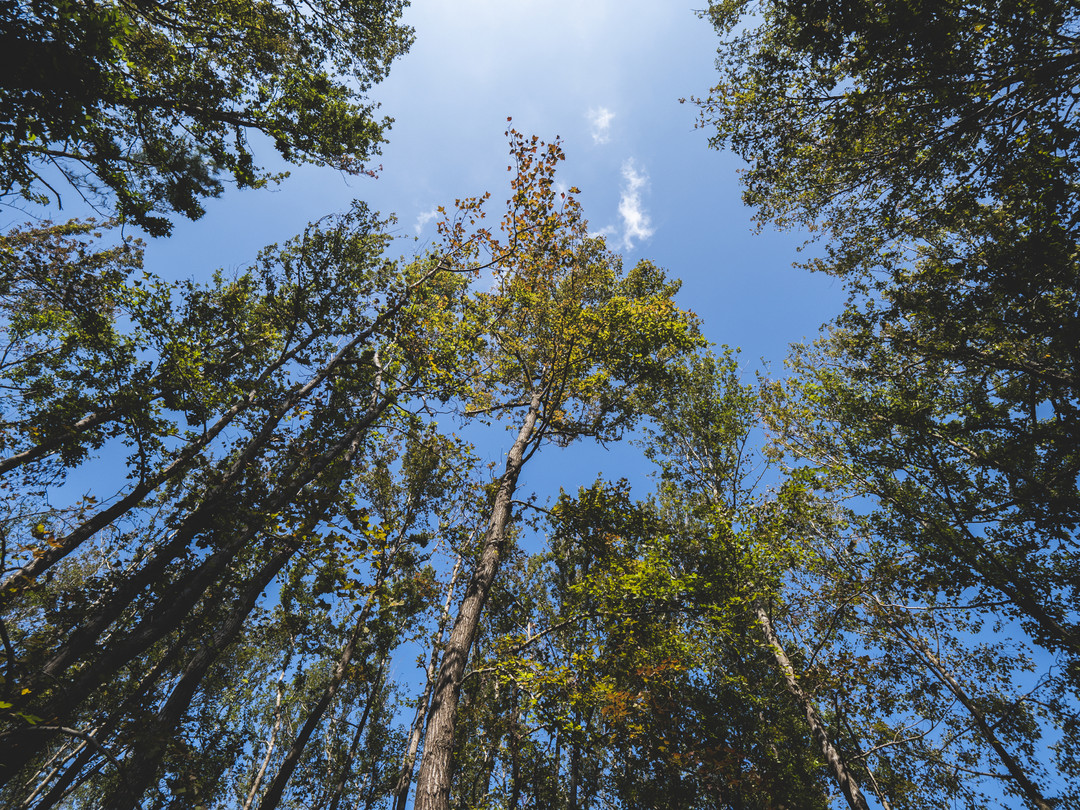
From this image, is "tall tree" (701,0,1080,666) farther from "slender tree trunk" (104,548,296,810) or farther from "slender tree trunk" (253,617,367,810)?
"slender tree trunk" (253,617,367,810)

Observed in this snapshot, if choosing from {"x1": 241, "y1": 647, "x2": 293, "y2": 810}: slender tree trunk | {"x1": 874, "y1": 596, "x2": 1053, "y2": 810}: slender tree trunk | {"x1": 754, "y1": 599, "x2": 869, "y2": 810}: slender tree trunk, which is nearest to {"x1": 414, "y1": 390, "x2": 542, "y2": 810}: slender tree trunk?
{"x1": 754, "y1": 599, "x2": 869, "y2": 810}: slender tree trunk

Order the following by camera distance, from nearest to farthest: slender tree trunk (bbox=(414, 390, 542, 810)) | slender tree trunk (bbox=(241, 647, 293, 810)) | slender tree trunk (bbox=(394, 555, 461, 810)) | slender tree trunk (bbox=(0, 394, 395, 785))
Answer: slender tree trunk (bbox=(0, 394, 395, 785))
slender tree trunk (bbox=(414, 390, 542, 810))
slender tree trunk (bbox=(394, 555, 461, 810))
slender tree trunk (bbox=(241, 647, 293, 810))

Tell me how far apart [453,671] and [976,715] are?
13954mm

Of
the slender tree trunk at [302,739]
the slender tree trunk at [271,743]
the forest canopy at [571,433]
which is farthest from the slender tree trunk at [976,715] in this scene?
the slender tree trunk at [271,743]

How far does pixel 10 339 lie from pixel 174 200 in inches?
351

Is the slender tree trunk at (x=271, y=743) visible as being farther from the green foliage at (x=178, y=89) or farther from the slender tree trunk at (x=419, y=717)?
the green foliage at (x=178, y=89)

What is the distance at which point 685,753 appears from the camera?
857cm

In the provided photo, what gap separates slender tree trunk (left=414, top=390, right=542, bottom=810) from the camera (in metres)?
4.37

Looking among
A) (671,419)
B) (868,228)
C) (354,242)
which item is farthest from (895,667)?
(354,242)

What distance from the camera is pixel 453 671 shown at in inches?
204

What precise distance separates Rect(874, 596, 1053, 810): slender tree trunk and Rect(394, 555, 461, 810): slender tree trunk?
12.8m

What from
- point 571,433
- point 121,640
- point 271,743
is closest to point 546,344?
point 571,433

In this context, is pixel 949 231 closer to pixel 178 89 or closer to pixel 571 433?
pixel 571 433

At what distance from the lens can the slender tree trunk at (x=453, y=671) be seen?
4.37 m
